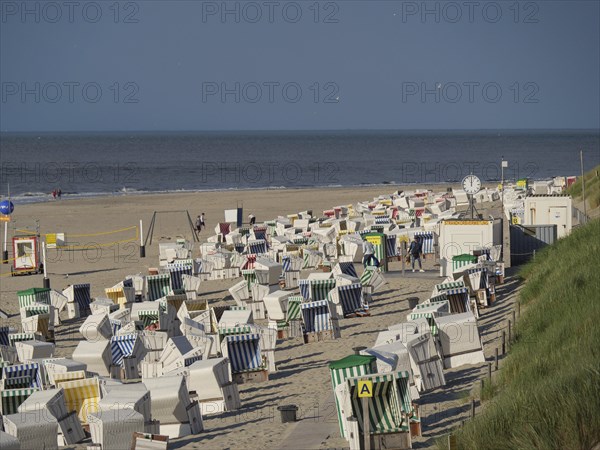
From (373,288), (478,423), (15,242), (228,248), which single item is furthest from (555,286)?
(15,242)

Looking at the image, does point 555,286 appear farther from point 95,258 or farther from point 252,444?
point 95,258

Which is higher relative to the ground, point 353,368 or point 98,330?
point 353,368

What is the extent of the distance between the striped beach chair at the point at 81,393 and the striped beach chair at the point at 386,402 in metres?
3.97

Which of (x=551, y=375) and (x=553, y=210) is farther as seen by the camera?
(x=553, y=210)

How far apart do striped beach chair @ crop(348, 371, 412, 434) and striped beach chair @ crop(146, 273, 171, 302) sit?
42.7ft

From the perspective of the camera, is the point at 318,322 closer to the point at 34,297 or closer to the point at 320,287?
the point at 320,287

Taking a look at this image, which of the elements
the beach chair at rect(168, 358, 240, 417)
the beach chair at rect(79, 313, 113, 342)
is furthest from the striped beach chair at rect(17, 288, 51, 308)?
the beach chair at rect(168, 358, 240, 417)

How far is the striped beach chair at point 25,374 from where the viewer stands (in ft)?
47.9

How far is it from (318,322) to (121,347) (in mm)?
3657

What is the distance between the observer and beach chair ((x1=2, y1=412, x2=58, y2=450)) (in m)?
11.8

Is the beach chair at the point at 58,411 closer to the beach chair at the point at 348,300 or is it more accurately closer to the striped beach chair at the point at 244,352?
the striped beach chair at the point at 244,352

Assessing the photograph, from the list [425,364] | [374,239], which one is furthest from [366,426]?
[374,239]

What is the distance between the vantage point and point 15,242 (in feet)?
104

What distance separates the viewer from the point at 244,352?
51.8 feet
